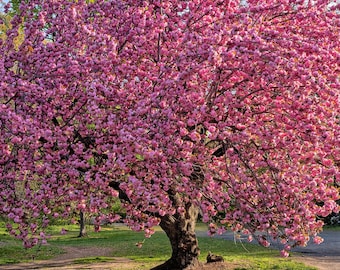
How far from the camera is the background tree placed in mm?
9703

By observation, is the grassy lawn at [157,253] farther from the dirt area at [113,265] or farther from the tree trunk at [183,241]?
the tree trunk at [183,241]

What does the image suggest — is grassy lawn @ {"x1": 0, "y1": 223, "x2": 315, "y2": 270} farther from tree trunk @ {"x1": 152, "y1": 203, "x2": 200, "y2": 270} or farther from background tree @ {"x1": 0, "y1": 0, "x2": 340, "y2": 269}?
background tree @ {"x1": 0, "y1": 0, "x2": 340, "y2": 269}

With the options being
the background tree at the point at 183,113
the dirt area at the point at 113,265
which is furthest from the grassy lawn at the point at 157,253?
the background tree at the point at 183,113

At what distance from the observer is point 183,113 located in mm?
10250

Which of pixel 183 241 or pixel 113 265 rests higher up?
pixel 183 241

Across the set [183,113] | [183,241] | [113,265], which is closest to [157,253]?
[113,265]

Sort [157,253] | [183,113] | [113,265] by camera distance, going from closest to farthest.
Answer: [183,113], [113,265], [157,253]

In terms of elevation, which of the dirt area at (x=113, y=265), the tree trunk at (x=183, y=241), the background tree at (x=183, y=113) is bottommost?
the dirt area at (x=113, y=265)

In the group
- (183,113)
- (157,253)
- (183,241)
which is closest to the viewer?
(183,113)

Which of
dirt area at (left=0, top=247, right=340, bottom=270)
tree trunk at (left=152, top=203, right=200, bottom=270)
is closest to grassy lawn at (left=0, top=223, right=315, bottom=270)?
dirt area at (left=0, top=247, right=340, bottom=270)

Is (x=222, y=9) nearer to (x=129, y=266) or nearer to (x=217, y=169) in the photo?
(x=217, y=169)

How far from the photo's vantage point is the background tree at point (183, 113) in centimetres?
970

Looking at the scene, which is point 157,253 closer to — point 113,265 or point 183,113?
point 113,265

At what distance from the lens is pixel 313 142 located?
9883mm
